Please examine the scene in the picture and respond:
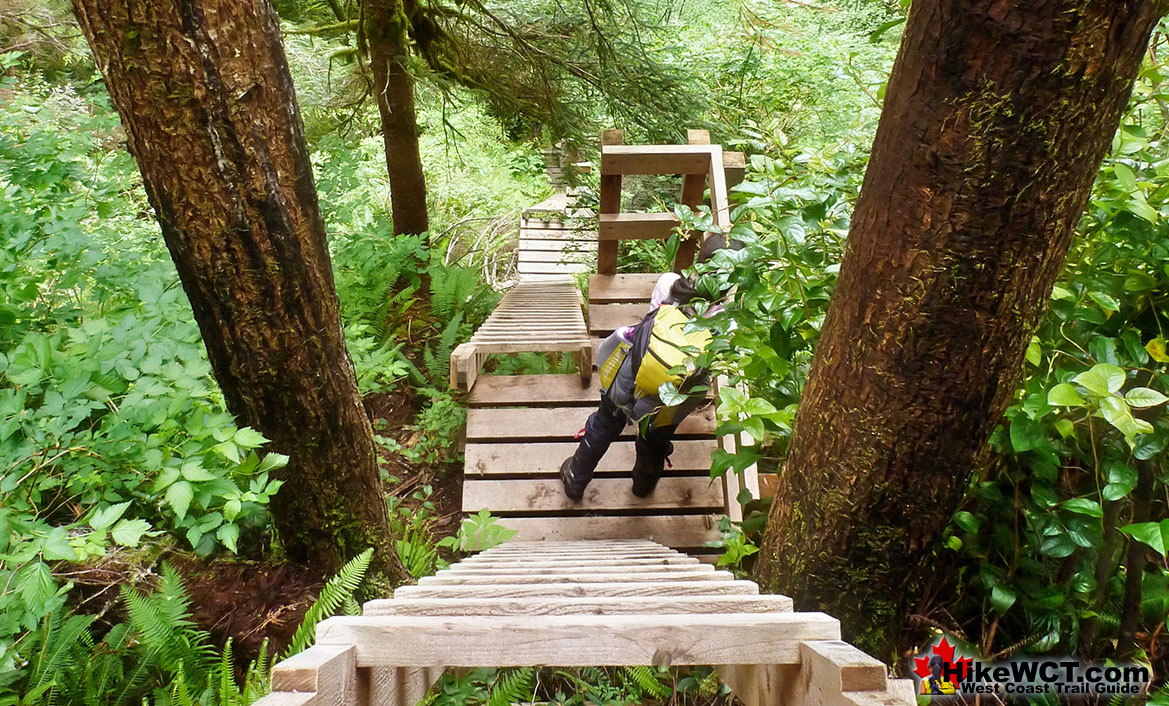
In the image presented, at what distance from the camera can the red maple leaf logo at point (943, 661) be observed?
6.52 feet

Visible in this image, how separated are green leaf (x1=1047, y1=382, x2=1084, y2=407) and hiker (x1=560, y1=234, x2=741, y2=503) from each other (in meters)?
1.16

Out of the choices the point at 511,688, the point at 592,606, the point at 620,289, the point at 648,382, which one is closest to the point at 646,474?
the point at 648,382

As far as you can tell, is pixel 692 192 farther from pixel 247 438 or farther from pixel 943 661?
pixel 247 438

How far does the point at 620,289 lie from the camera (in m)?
5.80

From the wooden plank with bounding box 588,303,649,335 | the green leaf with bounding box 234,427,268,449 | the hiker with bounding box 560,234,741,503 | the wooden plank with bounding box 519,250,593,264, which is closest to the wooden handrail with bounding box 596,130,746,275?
the wooden plank with bounding box 588,303,649,335

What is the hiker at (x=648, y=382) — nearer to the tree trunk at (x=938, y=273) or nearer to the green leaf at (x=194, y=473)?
the tree trunk at (x=938, y=273)

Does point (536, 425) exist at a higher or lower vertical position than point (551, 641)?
lower

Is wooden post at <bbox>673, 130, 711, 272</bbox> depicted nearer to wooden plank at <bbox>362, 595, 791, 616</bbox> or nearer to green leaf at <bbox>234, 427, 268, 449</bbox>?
green leaf at <bbox>234, 427, 268, 449</bbox>

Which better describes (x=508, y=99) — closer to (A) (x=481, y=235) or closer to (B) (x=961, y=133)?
(A) (x=481, y=235)

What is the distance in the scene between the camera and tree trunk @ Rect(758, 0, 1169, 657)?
3.98ft

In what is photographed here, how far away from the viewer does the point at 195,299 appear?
6.77 feet

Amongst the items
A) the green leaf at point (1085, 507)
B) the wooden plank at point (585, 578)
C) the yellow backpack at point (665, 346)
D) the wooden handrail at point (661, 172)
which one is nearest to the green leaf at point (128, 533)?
the wooden plank at point (585, 578)

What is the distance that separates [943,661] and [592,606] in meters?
1.43

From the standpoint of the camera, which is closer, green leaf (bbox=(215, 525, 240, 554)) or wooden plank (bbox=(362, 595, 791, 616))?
wooden plank (bbox=(362, 595, 791, 616))
